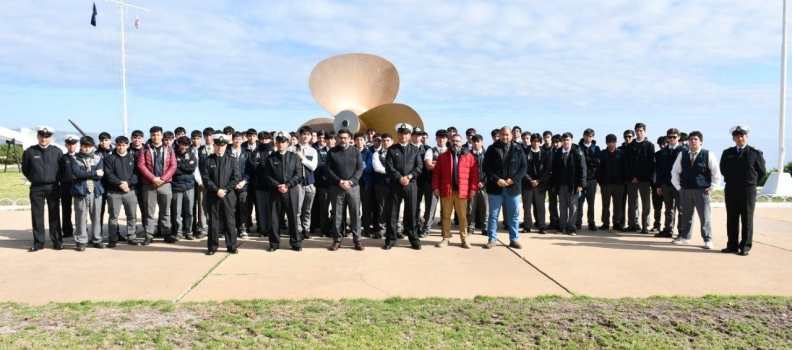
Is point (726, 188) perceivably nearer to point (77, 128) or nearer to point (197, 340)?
point (197, 340)

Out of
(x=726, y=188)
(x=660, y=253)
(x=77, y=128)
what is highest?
(x=77, y=128)

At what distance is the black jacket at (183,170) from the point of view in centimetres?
750

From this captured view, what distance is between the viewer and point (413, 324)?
153 inches

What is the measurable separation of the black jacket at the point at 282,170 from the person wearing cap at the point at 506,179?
8.08 feet

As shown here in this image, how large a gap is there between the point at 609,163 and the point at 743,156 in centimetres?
211

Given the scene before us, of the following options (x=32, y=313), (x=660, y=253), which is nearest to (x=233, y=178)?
(x=32, y=313)

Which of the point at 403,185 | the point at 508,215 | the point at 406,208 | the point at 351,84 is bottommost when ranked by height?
the point at 508,215

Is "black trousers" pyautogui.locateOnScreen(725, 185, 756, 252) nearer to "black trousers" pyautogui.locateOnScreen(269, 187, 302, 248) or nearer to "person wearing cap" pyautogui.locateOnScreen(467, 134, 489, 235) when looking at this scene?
"person wearing cap" pyautogui.locateOnScreen(467, 134, 489, 235)

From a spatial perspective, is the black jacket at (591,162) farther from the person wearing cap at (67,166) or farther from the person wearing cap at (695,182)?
the person wearing cap at (67,166)

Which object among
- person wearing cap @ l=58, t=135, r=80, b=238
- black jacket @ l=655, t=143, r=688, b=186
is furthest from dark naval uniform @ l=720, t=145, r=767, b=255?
person wearing cap @ l=58, t=135, r=80, b=238

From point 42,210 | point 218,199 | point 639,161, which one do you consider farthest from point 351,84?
point 42,210

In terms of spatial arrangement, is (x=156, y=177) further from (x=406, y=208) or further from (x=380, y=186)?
(x=406, y=208)

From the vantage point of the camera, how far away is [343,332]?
12.2ft

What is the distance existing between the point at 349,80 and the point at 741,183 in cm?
788
